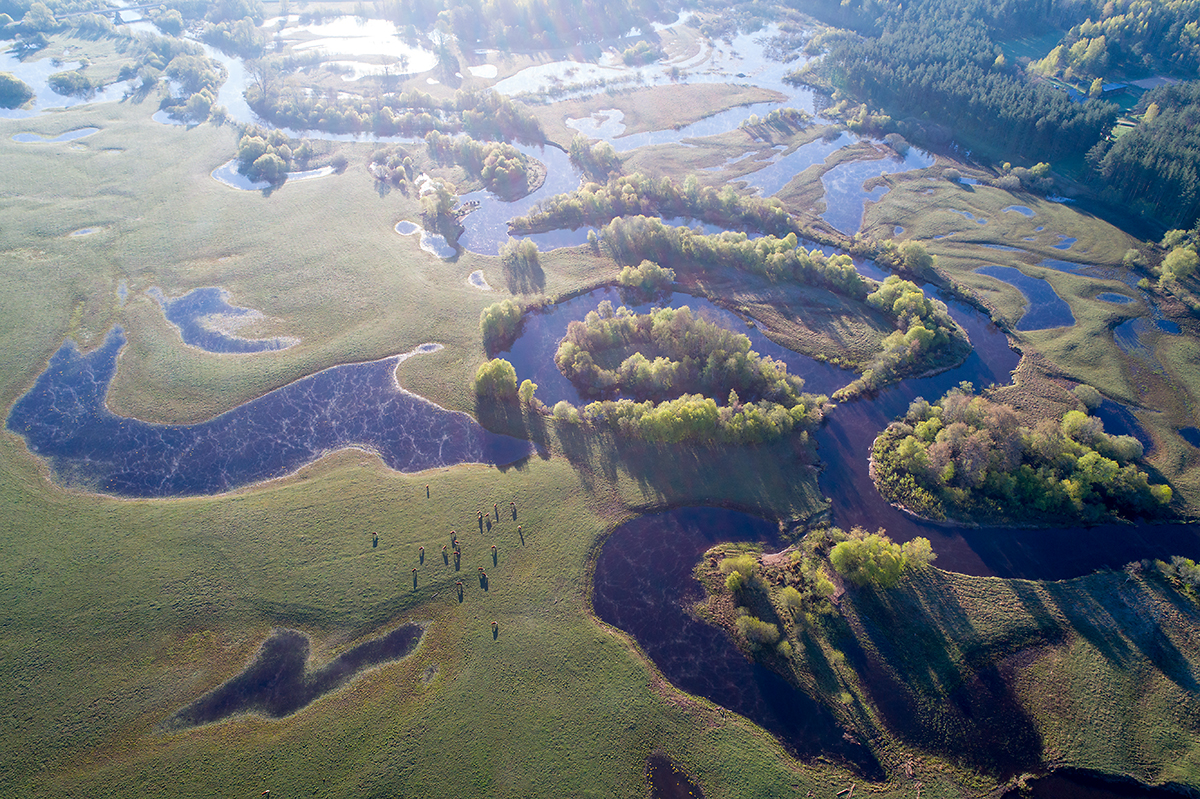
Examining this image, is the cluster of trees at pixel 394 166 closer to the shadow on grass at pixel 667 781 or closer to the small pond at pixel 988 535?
the small pond at pixel 988 535

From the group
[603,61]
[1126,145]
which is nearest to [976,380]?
[1126,145]

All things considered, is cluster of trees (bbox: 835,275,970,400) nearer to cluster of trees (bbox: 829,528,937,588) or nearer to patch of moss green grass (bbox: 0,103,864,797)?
patch of moss green grass (bbox: 0,103,864,797)

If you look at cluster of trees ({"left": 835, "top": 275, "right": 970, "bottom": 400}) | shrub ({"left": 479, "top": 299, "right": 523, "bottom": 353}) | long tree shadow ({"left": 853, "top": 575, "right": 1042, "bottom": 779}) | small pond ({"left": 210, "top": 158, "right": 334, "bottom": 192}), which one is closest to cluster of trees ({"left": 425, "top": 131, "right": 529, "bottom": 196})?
small pond ({"left": 210, "top": 158, "right": 334, "bottom": 192})

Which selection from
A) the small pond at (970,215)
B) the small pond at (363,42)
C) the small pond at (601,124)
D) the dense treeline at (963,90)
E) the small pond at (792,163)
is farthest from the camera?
the small pond at (363,42)

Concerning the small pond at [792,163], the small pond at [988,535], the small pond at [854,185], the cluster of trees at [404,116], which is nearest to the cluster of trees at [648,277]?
the small pond at [988,535]

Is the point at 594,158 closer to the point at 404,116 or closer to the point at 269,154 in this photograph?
the point at 404,116

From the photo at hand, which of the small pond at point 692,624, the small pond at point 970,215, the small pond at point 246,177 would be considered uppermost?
the small pond at point 970,215

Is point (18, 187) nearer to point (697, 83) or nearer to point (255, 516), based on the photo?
point (255, 516)

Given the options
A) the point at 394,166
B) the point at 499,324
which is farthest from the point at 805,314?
the point at 394,166
